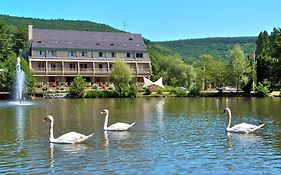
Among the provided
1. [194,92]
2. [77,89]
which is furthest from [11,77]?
[194,92]

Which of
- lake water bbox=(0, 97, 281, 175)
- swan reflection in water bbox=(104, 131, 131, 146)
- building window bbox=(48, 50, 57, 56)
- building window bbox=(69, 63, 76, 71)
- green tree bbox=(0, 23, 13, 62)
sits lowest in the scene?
lake water bbox=(0, 97, 281, 175)

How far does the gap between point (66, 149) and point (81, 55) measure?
262ft

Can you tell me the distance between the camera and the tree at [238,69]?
270 feet

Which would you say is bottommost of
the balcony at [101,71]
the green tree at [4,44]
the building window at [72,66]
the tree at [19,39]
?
the balcony at [101,71]

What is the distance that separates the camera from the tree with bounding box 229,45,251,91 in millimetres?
82188

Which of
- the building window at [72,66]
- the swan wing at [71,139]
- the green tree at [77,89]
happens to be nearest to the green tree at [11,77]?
the green tree at [77,89]

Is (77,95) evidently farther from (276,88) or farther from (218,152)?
(218,152)

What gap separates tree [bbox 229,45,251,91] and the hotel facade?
24674 millimetres

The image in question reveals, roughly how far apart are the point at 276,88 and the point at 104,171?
71002mm

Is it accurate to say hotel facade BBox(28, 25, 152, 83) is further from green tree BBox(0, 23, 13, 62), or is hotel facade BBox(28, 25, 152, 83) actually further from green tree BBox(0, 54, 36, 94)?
green tree BBox(0, 54, 36, 94)

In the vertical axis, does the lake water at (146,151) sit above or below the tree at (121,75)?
below

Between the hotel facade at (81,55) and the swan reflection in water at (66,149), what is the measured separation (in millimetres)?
74224

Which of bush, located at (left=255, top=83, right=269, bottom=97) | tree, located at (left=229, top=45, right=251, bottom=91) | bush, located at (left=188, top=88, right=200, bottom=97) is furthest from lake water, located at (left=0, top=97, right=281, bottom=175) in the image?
tree, located at (left=229, top=45, right=251, bottom=91)

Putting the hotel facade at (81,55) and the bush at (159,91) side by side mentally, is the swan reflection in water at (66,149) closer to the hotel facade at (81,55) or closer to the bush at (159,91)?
the bush at (159,91)
